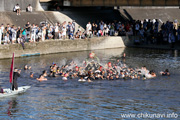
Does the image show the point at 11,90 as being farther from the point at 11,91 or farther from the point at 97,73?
the point at 97,73

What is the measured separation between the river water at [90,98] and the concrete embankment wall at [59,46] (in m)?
3.48

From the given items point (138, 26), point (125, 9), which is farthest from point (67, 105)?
point (125, 9)

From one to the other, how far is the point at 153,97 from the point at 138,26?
28.5m

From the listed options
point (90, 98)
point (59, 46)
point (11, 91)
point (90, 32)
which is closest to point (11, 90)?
point (11, 91)

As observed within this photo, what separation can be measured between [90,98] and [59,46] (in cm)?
2114

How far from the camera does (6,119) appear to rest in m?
27.1

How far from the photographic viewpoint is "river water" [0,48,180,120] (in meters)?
28.2

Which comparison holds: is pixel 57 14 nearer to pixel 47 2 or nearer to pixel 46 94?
pixel 47 2

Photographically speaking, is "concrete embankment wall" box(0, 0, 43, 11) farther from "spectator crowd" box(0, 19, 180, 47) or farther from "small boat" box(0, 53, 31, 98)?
"small boat" box(0, 53, 31, 98)

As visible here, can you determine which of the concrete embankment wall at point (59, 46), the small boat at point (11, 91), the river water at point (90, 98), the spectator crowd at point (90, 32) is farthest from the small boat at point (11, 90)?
the spectator crowd at point (90, 32)

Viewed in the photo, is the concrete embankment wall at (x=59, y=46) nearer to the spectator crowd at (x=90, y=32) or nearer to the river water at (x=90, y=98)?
the spectator crowd at (x=90, y=32)

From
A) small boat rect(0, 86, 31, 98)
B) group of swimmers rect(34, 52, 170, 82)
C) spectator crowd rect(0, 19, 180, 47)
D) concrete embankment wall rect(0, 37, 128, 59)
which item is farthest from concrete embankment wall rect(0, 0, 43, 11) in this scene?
small boat rect(0, 86, 31, 98)

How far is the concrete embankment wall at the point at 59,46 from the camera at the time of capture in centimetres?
4702

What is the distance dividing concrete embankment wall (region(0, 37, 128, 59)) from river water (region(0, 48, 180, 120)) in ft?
11.4
